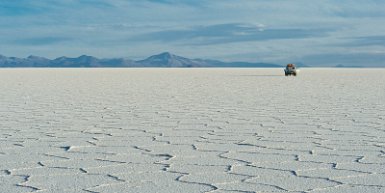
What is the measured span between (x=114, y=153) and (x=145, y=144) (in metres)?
0.54

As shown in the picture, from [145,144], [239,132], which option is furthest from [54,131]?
[239,132]

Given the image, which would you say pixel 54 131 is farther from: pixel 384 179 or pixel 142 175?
pixel 384 179

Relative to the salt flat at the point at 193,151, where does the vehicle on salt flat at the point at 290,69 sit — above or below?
above

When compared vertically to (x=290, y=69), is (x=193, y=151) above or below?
below

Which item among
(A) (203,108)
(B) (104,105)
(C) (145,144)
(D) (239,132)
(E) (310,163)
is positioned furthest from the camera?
(B) (104,105)

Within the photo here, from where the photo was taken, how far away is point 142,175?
12.0 ft

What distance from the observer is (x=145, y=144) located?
509 cm

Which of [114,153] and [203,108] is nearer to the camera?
[114,153]

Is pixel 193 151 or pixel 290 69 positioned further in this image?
pixel 290 69

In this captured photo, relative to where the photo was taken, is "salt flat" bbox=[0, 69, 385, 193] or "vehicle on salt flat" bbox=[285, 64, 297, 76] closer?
"salt flat" bbox=[0, 69, 385, 193]

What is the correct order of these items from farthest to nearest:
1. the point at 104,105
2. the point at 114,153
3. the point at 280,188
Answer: the point at 104,105, the point at 114,153, the point at 280,188

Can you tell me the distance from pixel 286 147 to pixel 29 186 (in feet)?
7.11

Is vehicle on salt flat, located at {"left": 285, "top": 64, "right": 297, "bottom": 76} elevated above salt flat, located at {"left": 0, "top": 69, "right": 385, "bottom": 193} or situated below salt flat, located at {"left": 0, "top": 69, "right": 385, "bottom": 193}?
above

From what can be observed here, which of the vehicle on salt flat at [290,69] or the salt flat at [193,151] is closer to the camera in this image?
the salt flat at [193,151]
